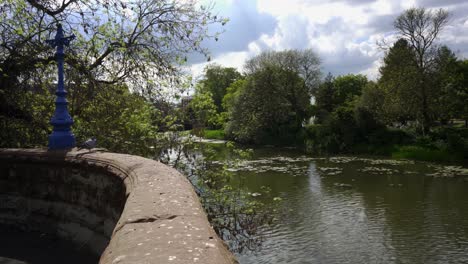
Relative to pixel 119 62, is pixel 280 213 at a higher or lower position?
lower

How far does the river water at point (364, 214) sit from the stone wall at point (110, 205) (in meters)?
7.47

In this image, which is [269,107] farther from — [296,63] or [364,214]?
[364,214]

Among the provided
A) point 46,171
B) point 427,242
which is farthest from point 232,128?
point 46,171

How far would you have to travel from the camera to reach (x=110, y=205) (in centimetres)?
452

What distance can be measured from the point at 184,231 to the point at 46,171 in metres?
4.18

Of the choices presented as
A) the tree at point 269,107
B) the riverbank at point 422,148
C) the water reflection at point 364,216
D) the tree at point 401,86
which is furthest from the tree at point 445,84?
the tree at point 269,107

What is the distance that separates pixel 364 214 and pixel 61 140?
13.1 m

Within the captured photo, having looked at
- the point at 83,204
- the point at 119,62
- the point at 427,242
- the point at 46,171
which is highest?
the point at 119,62

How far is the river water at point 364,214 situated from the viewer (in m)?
12.6

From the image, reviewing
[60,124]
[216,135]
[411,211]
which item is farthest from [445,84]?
[60,124]

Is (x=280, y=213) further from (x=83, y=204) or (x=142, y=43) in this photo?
(x=83, y=204)

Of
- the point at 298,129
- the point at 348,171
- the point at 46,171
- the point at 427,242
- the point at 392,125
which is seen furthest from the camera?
the point at 298,129

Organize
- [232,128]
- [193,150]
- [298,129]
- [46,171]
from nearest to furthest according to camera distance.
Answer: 1. [46,171]
2. [193,150]
3. [298,129]
4. [232,128]

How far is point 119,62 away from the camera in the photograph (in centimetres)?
991
